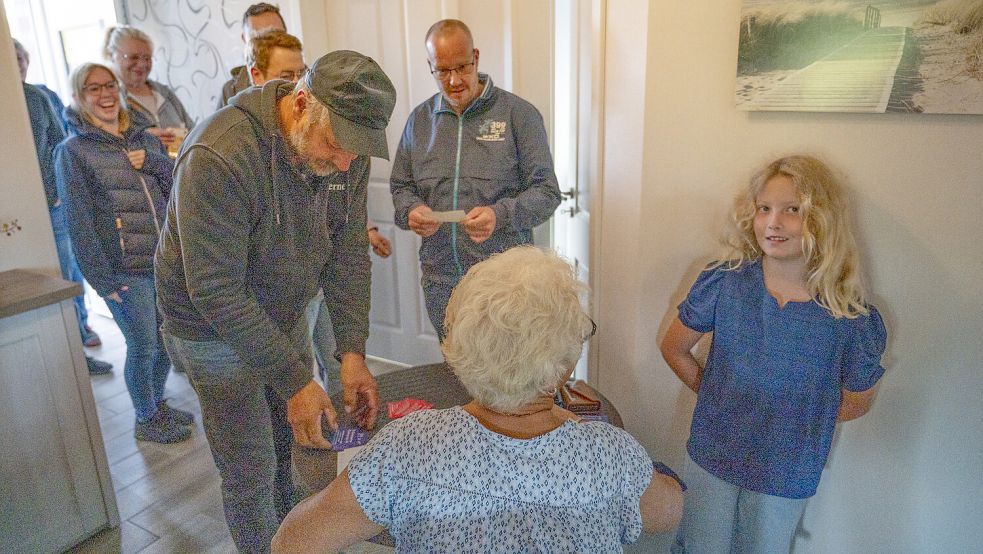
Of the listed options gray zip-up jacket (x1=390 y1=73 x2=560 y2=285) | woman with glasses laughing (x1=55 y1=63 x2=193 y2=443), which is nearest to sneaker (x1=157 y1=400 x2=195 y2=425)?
woman with glasses laughing (x1=55 y1=63 x2=193 y2=443)

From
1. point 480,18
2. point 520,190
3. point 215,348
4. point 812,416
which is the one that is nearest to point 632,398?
point 812,416

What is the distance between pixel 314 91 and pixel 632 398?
1314mm

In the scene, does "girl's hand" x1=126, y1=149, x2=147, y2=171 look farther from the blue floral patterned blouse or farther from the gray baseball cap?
the blue floral patterned blouse

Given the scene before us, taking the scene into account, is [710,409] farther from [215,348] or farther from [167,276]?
[167,276]

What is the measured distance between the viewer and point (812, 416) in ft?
4.50

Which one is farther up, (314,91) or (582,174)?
(314,91)

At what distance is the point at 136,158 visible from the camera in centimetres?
249

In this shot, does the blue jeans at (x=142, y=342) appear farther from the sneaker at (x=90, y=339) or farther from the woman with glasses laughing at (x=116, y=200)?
the sneaker at (x=90, y=339)

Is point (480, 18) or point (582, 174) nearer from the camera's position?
point (582, 174)

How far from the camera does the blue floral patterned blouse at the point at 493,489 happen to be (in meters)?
0.90

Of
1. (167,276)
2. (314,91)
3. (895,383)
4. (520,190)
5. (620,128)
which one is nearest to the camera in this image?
(314,91)

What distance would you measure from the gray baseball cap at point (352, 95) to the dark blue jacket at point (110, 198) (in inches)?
65.0

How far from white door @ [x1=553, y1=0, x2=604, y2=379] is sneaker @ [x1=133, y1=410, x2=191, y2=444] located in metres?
1.78

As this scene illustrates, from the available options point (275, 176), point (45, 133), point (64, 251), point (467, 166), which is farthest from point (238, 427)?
point (64, 251)
